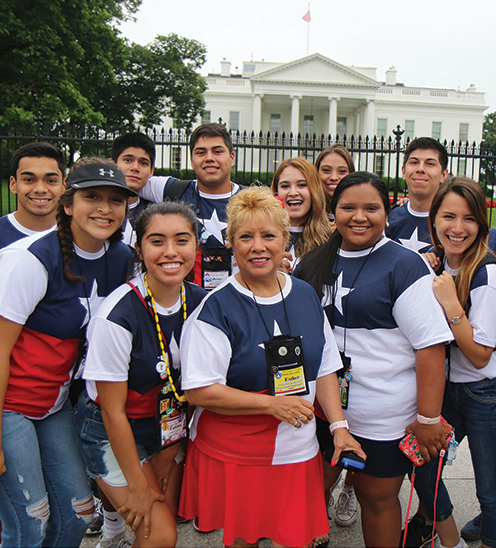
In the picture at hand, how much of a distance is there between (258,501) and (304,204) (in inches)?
76.7

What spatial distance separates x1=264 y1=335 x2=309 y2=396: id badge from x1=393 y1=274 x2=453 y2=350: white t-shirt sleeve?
532mm

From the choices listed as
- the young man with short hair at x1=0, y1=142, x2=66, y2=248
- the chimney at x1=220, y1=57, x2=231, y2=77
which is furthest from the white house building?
the young man with short hair at x1=0, y1=142, x2=66, y2=248

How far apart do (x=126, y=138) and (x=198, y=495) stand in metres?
2.79

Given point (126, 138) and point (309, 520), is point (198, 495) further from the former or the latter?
point (126, 138)

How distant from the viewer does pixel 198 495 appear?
6.63 ft

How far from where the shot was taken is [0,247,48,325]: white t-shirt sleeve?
1909 millimetres

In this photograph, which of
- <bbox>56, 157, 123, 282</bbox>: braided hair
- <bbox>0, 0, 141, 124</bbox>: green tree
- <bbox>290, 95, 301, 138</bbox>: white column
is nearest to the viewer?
<bbox>56, 157, 123, 282</bbox>: braided hair

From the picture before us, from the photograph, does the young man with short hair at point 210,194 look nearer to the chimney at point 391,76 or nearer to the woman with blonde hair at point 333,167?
the woman with blonde hair at point 333,167

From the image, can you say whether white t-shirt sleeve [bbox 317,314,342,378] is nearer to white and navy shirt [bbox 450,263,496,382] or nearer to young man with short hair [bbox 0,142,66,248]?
white and navy shirt [bbox 450,263,496,382]

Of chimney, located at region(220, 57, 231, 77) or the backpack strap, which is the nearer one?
the backpack strap

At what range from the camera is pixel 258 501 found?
1.94 m

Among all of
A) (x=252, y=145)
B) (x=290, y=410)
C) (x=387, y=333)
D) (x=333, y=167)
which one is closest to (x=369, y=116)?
(x=252, y=145)

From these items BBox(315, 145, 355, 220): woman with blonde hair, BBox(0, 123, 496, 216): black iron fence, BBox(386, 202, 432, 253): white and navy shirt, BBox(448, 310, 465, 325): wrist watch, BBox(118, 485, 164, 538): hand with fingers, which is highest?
BBox(0, 123, 496, 216): black iron fence

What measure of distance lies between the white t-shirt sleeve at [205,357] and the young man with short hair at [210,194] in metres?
1.26
